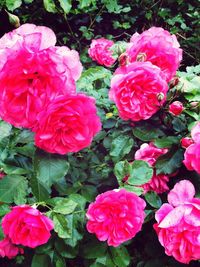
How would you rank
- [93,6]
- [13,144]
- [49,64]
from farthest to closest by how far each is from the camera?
[93,6] < [13,144] < [49,64]

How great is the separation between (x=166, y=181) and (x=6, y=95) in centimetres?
45

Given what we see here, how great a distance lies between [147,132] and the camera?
112 centimetres

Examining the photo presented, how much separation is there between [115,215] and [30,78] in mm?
339

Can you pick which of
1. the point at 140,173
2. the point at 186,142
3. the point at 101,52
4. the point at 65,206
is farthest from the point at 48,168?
the point at 101,52

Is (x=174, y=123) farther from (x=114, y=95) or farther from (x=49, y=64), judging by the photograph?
(x=49, y=64)

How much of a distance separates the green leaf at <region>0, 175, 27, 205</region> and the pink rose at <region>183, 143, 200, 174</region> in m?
0.36

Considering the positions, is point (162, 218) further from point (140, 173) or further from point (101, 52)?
point (101, 52)

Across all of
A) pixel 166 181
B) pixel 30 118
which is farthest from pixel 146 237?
pixel 30 118

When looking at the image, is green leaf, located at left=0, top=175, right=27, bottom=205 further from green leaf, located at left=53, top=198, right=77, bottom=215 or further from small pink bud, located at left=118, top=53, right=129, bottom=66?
small pink bud, located at left=118, top=53, right=129, bottom=66

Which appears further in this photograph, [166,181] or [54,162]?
[166,181]

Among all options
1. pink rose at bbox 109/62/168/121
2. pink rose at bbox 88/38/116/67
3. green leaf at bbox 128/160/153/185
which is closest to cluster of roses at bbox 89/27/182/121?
pink rose at bbox 109/62/168/121

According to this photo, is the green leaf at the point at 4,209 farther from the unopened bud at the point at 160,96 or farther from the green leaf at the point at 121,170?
the unopened bud at the point at 160,96

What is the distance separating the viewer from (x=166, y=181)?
115 cm

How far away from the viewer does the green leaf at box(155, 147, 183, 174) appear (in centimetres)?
109
